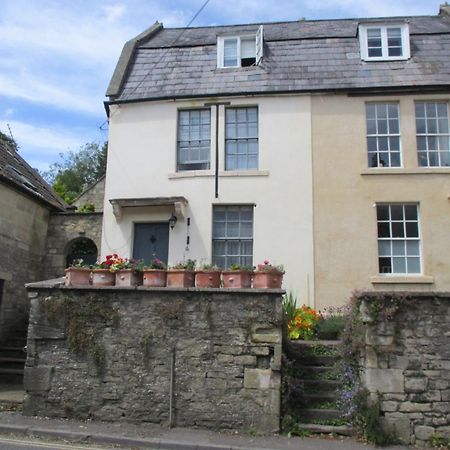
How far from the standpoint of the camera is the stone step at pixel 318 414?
7.75m

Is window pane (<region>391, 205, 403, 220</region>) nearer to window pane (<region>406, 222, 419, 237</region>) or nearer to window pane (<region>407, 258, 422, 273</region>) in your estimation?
window pane (<region>406, 222, 419, 237</region>)

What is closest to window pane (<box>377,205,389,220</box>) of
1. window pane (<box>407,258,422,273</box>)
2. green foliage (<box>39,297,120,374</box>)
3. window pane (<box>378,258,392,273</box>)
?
window pane (<box>378,258,392,273</box>)

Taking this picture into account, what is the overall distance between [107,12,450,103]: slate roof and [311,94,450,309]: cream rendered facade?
0.61 m

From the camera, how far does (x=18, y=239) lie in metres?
12.8

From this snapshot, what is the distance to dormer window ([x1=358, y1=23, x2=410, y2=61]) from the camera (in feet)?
45.1

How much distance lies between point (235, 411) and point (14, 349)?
6.34 metres

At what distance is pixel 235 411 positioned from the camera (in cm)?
763

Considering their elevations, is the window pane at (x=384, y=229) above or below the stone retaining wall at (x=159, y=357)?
above

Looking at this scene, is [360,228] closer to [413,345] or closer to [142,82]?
[413,345]

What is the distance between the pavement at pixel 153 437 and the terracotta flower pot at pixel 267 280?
2.31 m

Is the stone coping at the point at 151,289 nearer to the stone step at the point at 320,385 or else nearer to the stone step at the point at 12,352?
the stone step at the point at 320,385

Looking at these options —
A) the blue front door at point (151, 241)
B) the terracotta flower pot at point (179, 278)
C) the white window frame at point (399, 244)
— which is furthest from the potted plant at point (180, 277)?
the white window frame at point (399, 244)

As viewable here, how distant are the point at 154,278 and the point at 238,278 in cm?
144

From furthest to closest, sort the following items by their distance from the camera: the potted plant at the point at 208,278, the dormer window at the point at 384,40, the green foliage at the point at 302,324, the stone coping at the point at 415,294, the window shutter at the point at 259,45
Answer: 1. the window shutter at the point at 259,45
2. the dormer window at the point at 384,40
3. the green foliage at the point at 302,324
4. the potted plant at the point at 208,278
5. the stone coping at the point at 415,294
